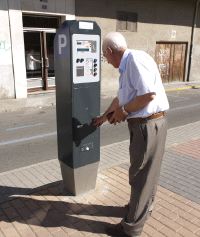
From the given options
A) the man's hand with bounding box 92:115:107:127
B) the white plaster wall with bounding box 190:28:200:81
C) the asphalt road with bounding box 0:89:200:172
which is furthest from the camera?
the white plaster wall with bounding box 190:28:200:81

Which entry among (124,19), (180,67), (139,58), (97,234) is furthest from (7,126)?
(180,67)

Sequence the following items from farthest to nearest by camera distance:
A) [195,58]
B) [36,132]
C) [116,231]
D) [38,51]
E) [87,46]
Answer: [195,58] < [38,51] < [36,132] < [87,46] < [116,231]

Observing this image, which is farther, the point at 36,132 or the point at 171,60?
the point at 171,60

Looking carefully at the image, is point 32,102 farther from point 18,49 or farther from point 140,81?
point 140,81

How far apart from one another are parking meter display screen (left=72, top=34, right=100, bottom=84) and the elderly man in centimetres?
43

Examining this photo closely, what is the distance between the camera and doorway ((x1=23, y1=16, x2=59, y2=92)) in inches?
428

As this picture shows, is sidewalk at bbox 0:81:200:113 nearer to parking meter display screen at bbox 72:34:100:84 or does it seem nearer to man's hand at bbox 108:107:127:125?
parking meter display screen at bbox 72:34:100:84

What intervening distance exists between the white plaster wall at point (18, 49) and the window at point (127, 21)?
429 centimetres

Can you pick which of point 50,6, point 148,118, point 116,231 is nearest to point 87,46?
point 148,118

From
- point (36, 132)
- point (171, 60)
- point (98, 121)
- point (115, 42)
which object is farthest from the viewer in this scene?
point (171, 60)

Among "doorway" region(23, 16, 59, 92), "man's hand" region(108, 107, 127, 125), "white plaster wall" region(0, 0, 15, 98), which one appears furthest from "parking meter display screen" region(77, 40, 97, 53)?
"doorway" region(23, 16, 59, 92)

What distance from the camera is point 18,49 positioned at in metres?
10.1

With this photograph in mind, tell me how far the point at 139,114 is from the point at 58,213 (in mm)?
1470

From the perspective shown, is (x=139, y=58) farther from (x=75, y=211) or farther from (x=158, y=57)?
(x=158, y=57)
